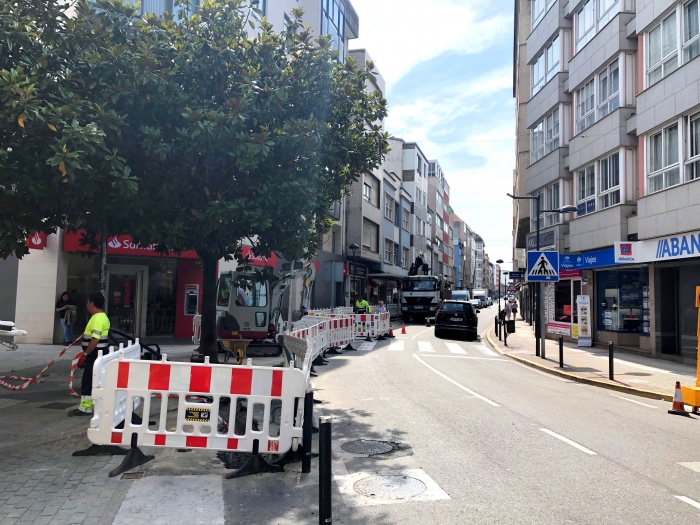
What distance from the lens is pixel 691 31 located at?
15.1m

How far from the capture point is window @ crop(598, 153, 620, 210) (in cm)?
1927

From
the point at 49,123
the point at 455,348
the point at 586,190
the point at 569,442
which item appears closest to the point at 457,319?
the point at 455,348

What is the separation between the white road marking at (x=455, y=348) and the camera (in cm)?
1923

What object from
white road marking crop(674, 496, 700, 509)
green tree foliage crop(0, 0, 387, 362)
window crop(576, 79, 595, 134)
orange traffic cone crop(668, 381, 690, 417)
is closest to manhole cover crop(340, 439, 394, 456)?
white road marking crop(674, 496, 700, 509)

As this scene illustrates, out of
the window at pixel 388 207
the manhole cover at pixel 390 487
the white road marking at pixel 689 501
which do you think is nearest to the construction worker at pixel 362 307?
the manhole cover at pixel 390 487

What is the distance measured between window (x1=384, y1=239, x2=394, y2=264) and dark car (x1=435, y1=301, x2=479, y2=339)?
21468mm

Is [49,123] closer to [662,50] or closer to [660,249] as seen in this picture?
[660,249]

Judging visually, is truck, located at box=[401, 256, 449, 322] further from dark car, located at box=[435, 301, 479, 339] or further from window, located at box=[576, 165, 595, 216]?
window, located at box=[576, 165, 595, 216]

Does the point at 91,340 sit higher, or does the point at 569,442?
the point at 91,340

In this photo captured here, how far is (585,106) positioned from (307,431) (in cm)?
2082

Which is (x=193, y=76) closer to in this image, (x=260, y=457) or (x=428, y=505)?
(x=260, y=457)

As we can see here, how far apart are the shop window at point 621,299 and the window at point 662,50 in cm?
636

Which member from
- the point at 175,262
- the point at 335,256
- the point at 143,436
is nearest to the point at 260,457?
the point at 143,436

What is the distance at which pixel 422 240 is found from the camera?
2509 inches
